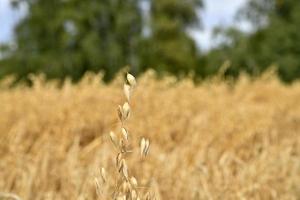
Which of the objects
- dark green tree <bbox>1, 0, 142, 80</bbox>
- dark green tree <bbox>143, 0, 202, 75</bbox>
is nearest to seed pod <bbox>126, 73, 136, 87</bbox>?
dark green tree <bbox>1, 0, 142, 80</bbox>

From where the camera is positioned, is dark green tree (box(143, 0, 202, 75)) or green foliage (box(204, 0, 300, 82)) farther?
dark green tree (box(143, 0, 202, 75))

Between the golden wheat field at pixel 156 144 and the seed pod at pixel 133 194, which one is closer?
the seed pod at pixel 133 194

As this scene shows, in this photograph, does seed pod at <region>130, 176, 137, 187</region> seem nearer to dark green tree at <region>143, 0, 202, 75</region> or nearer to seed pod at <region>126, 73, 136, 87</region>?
seed pod at <region>126, 73, 136, 87</region>

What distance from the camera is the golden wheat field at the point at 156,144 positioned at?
151cm

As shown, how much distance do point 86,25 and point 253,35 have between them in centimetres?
615

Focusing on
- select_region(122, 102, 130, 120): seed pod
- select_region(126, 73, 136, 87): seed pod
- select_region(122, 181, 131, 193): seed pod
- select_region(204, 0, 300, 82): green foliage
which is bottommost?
select_region(122, 181, 131, 193): seed pod

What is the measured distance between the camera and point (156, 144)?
Answer: 222 centimetres

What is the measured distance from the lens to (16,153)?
6.14ft

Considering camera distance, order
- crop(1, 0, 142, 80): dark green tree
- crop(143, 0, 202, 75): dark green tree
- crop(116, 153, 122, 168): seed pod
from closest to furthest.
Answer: crop(116, 153, 122, 168): seed pod < crop(1, 0, 142, 80): dark green tree < crop(143, 0, 202, 75): dark green tree

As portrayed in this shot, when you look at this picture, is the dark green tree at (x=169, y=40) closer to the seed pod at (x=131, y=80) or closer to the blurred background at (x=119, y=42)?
the blurred background at (x=119, y=42)

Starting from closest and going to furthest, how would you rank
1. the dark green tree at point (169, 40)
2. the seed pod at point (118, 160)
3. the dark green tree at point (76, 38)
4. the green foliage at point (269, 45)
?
the seed pod at point (118, 160) → the green foliage at point (269, 45) → the dark green tree at point (76, 38) → the dark green tree at point (169, 40)

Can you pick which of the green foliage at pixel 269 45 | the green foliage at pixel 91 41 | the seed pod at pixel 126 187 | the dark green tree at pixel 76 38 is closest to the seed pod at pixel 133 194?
the seed pod at pixel 126 187

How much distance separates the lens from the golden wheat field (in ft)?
4.94

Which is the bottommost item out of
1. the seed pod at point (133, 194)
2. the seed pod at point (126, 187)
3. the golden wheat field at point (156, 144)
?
the seed pod at point (133, 194)
